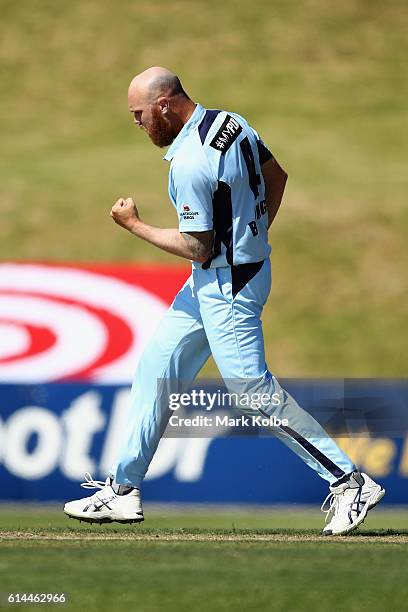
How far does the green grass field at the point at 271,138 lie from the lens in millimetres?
15875

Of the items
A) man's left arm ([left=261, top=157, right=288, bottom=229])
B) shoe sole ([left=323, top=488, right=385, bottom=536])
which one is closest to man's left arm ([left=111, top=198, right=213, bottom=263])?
man's left arm ([left=261, top=157, right=288, bottom=229])

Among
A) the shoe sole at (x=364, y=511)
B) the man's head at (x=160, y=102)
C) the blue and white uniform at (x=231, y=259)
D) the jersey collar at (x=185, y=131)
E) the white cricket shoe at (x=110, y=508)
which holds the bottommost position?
the white cricket shoe at (x=110, y=508)

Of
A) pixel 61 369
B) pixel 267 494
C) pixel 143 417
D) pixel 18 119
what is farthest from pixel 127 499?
pixel 18 119

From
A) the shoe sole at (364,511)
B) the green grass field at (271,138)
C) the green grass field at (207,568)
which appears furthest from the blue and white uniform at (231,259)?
the green grass field at (271,138)

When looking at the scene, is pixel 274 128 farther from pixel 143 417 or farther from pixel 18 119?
pixel 143 417

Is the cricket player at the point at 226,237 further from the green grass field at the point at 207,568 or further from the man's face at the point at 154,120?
the green grass field at the point at 207,568

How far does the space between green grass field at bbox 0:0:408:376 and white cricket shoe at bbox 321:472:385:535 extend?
849cm

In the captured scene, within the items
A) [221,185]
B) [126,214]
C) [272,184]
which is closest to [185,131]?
[221,185]

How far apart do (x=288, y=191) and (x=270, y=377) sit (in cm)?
1308

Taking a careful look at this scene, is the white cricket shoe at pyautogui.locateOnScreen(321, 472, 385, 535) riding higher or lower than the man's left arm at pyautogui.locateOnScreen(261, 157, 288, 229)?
lower

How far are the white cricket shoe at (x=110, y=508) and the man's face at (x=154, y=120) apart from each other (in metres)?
1.51

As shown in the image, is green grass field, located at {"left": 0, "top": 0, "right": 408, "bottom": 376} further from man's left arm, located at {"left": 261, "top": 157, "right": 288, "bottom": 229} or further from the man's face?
the man's face

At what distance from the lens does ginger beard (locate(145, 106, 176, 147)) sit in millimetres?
5531

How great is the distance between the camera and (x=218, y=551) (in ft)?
16.6
